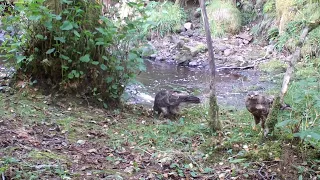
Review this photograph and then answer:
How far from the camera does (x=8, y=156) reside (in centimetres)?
237

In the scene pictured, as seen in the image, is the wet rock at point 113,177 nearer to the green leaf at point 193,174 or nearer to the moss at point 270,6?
the green leaf at point 193,174

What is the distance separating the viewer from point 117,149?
9.78 ft

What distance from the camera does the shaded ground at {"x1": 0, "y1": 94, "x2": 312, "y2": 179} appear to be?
245 centimetres

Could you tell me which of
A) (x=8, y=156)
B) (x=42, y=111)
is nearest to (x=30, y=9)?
(x=42, y=111)

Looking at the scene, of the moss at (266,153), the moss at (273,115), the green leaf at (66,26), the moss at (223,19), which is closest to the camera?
the moss at (266,153)

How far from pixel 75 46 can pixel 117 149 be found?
4.83 ft

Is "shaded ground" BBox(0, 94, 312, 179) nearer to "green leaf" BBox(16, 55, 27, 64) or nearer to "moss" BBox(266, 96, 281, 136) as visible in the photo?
"moss" BBox(266, 96, 281, 136)

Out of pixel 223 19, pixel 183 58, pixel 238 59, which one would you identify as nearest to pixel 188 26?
pixel 223 19

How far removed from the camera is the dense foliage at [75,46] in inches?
152

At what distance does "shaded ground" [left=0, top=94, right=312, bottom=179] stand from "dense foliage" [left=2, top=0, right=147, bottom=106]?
373mm

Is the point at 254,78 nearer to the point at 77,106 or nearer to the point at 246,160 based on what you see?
the point at 77,106

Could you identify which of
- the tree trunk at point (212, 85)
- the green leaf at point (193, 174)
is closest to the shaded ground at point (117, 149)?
the green leaf at point (193, 174)

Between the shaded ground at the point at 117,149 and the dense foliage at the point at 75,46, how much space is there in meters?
0.37

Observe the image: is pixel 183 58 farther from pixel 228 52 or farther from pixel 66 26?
pixel 66 26
